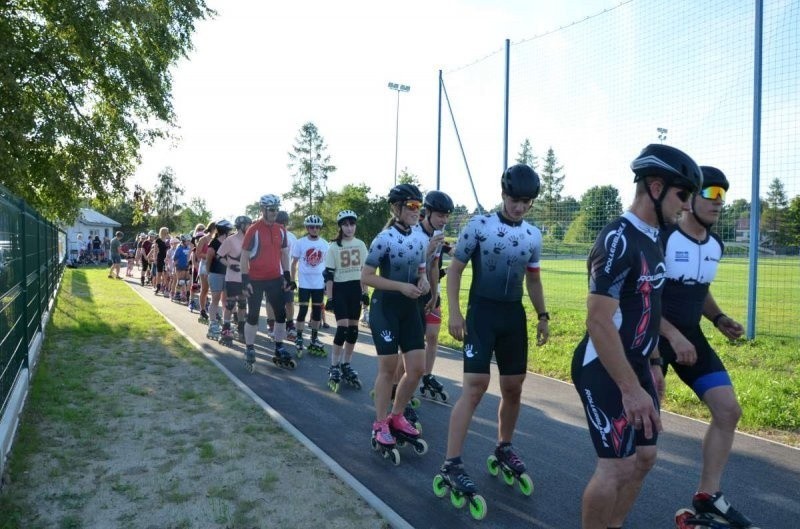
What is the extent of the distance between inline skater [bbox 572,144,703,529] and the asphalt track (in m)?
1.25

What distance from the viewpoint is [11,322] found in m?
5.97

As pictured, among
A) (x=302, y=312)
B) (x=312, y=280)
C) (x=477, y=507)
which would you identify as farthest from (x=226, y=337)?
(x=477, y=507)

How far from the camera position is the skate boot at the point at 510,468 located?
14.7ft

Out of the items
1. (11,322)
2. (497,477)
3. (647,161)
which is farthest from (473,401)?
(11,322)

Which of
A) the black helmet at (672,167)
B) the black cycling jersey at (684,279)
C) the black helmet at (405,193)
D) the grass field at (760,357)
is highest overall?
the black helmet at (405,193)

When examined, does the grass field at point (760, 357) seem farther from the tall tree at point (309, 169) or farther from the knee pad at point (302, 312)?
the tall tree at point (309, 169)

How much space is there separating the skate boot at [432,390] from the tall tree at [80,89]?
11.3 m

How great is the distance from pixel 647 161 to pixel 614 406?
117 cm

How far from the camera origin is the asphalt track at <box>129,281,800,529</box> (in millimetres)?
4156

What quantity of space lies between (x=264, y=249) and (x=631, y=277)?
22.1ft

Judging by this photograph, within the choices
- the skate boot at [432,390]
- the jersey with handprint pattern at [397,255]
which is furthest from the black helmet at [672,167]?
the skate boot at [432,390]

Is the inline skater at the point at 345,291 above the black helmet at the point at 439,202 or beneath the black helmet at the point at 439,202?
beneath

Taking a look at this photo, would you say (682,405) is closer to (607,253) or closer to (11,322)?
(607,253)

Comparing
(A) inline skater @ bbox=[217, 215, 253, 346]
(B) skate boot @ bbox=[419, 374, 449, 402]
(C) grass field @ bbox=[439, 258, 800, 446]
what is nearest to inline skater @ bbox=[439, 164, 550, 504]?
(B) skate boot @ bbox=[419, 374, 449, 402]
